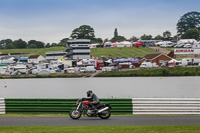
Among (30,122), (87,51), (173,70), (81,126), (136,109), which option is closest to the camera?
(81,126)

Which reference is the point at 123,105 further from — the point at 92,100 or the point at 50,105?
the point at 50,105

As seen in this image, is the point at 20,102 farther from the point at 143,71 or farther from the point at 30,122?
the point at 143,71

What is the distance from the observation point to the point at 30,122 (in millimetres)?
19469

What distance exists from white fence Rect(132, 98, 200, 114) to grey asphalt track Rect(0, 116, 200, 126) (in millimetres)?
1228

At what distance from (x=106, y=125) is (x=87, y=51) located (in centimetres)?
12317

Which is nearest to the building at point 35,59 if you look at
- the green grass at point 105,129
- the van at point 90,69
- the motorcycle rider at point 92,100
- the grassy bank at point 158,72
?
the van at point 90,69

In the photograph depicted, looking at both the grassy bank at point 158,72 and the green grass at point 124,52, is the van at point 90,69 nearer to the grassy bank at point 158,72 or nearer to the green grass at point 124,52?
the grassy bank at point 158,72

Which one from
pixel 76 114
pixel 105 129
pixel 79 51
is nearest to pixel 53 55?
pixel 79 51

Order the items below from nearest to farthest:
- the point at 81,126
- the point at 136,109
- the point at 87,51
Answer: the point at 81,126 < the point at 136,109 < the point at 87,51

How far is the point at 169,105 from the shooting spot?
22016mm

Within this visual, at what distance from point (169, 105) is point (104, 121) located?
4.81 metres

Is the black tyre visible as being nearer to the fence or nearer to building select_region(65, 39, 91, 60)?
the fence

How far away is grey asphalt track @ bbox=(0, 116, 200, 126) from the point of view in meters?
18.7

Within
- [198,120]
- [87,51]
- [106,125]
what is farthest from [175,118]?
[87,51]
